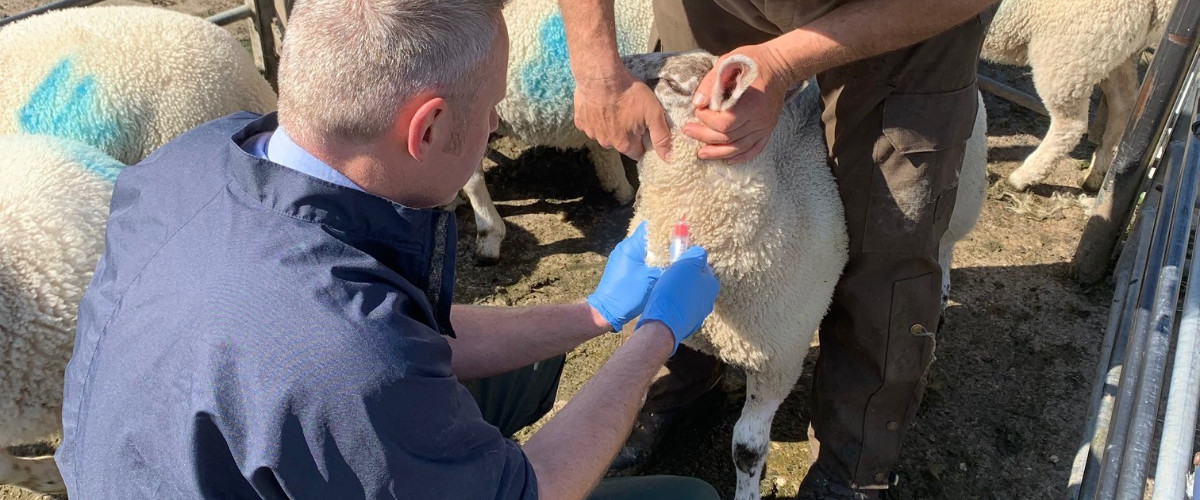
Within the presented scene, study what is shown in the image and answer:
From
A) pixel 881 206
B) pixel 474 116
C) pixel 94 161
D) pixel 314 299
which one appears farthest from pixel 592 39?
pixel 94 161

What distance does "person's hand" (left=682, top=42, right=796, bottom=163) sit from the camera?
5.98ft

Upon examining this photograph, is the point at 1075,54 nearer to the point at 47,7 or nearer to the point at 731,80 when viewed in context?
the point at 731,80

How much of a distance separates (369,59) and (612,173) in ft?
9.94

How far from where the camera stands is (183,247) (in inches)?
51.4

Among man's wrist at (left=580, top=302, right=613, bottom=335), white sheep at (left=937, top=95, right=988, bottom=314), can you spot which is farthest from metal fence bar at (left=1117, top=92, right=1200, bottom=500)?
man's wrist at (left=580, top=302, right=613, bottom=335)

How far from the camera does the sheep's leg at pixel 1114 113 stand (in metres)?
4.19

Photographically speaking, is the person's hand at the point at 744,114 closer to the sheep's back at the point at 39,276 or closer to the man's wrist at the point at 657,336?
the man's wrist at the point at 657,336

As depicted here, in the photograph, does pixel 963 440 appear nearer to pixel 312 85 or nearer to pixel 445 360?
pixel 445 360

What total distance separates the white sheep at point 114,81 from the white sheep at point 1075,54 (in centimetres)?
352

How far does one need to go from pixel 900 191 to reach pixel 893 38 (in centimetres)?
44

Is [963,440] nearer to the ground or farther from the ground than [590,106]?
nearer to the ground

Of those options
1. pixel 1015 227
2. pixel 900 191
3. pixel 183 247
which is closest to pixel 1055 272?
pixel 1015 227

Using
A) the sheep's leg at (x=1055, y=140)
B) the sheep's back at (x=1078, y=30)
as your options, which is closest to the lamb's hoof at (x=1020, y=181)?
the sheep's leg at (x=1055, y=140)

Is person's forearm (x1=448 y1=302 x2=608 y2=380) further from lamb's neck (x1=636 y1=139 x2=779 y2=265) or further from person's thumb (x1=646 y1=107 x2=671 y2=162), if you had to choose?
person's thumb (x1=646 y1=107 x2=671 y2=162)
